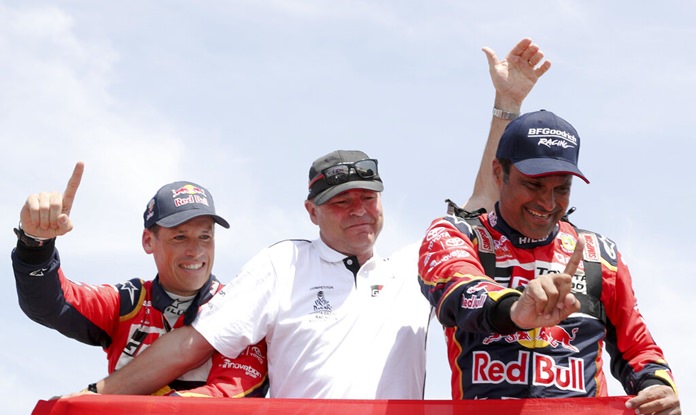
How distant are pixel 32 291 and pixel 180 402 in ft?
3.68

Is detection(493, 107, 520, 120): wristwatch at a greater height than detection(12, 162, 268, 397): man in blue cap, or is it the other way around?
detection(493, 107, 520, 120): wristwatch

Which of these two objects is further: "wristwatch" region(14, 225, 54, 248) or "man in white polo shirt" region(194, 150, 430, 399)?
"man in white polo shirt" region(194, 150, 430, 399)

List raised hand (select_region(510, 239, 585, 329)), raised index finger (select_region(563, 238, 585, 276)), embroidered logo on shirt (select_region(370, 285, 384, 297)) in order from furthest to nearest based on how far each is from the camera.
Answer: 1. embroidered logo on shirt (select_region(370, 285, 384, 297))
2. raised index finger (select_region(563, 238, 585, 276))
3. raised hand (select_region(510, 239, 585, 329))

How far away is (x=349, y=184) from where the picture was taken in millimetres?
5809

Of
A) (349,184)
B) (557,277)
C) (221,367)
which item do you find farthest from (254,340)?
(557,277)

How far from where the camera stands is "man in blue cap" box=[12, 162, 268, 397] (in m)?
5.18

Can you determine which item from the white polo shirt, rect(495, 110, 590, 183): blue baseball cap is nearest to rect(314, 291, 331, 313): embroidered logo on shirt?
the white polo shirt

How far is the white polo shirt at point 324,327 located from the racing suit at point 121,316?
12 centimetres

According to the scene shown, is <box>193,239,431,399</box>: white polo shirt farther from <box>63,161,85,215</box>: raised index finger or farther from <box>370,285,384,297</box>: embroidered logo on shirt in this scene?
<box>63,161,85,215</box>: raised index finger

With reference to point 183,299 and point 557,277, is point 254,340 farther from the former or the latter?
point 557,277

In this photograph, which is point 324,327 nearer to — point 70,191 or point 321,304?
point 321,304

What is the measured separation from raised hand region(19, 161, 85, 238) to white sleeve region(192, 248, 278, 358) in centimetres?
87

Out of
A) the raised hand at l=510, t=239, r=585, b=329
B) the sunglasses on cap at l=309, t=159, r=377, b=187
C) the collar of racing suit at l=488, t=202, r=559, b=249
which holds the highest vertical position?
the sunglasses on cap at l=309, t=159, r=377, b=187

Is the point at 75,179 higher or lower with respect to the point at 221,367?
higher
